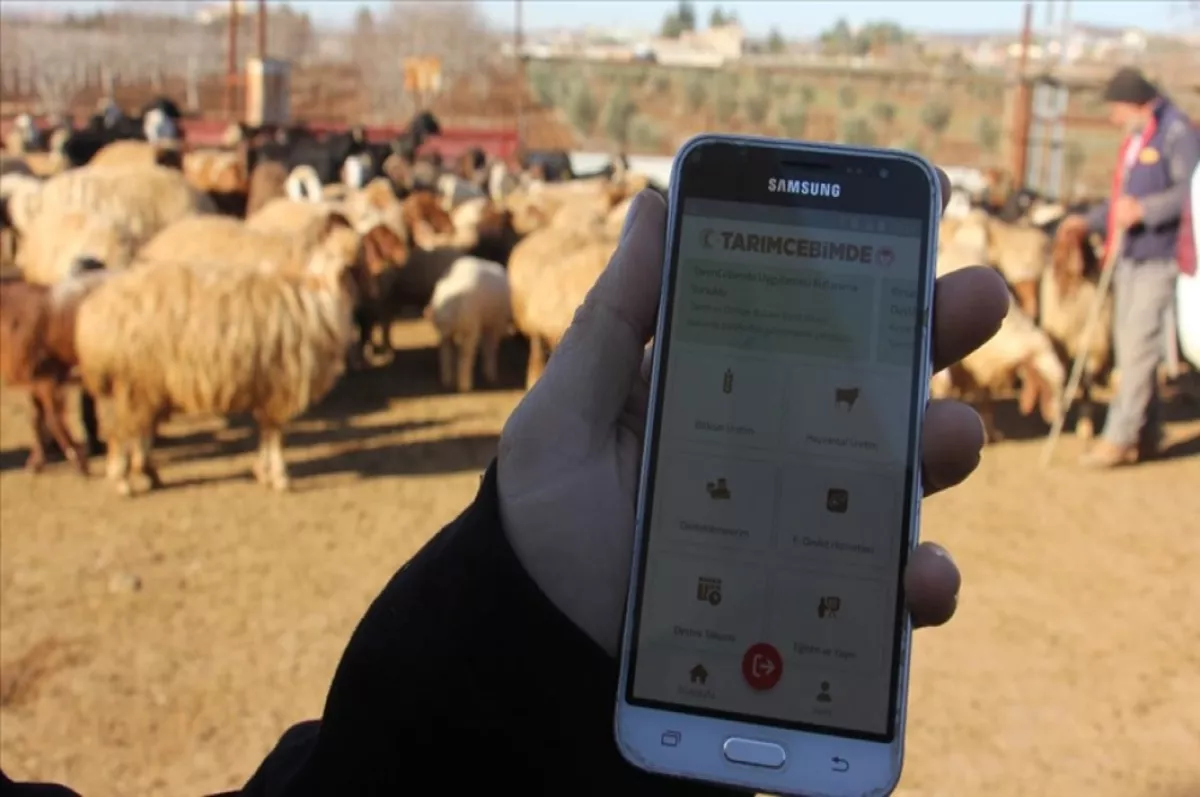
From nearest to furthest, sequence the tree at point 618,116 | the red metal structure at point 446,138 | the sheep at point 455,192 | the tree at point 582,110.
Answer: the sheep at point 455,192 → the red metal structure at point 446,138 → the tree at point 618,116 → the tree at point 582,110

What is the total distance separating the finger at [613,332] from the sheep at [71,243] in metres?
9.71

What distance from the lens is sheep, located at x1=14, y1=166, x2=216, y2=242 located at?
12.4 metres

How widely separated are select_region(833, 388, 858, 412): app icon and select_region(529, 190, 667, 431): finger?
0.26 meters

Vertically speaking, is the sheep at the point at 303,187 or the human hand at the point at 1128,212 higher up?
the human hand at the point at 1128,212

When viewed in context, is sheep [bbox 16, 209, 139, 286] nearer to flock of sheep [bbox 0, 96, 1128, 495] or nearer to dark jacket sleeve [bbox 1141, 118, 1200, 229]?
flock of sheep [bbox 0, 96, 1128, 495]

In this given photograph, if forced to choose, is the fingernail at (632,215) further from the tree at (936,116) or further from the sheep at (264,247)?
the tree at (936,116)

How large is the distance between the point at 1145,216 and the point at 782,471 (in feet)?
22.6

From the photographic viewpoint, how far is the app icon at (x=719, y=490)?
62.6 inches

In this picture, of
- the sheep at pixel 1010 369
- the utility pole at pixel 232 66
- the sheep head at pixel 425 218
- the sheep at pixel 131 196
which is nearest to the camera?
the sheep at pixel 1010 369

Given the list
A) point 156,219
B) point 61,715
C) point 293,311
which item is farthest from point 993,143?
point 61,715

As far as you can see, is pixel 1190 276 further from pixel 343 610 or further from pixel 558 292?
pixel 343 610

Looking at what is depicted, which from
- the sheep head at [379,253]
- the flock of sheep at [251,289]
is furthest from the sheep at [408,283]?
the sheep head at [379,253]

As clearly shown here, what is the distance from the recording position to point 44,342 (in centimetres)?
738

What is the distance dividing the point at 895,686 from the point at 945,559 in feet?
0.59
